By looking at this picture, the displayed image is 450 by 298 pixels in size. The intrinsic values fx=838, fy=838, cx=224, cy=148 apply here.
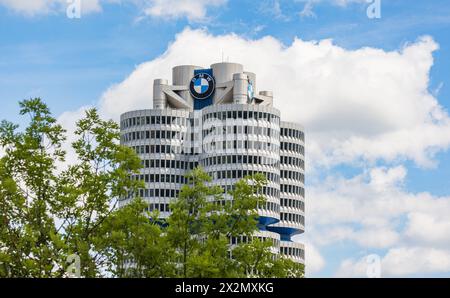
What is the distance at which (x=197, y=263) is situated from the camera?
5306 cm

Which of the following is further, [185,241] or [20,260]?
[185,241]

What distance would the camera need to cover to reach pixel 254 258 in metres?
58.3

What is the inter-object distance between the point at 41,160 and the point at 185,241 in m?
11.4

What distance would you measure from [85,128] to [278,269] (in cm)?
1706

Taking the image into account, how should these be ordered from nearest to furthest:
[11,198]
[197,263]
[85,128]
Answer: [197,263], [11,198], [85,128]

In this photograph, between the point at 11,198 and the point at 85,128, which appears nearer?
the point at 11,198

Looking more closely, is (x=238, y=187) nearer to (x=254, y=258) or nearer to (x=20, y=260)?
(x=254, y=258)
